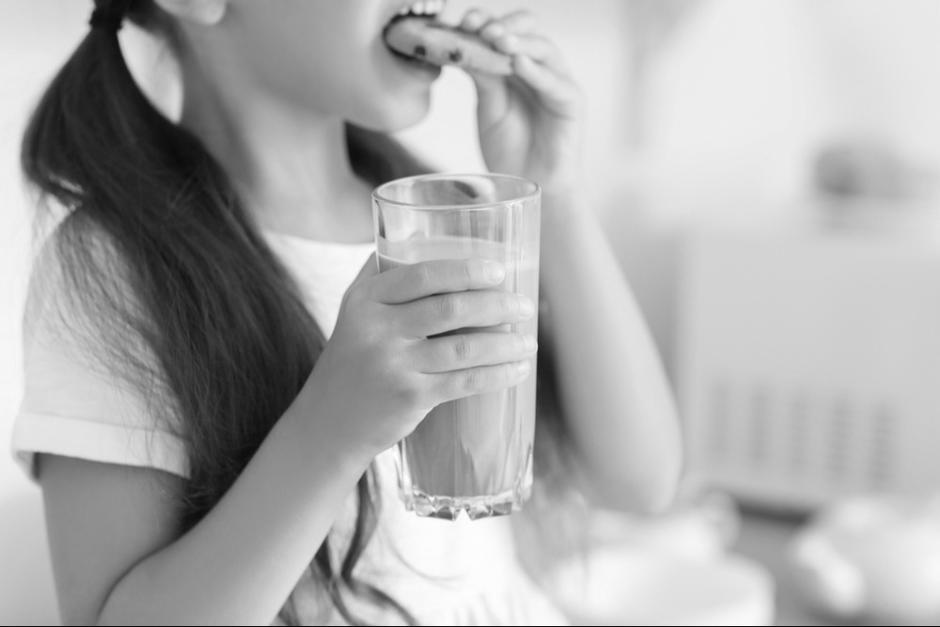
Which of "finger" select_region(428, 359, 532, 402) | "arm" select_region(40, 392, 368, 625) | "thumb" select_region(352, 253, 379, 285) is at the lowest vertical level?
"arm" select_region(40, 392, 368, 625)

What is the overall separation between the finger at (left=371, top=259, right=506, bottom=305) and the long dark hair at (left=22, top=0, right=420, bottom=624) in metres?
0.15

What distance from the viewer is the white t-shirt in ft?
1.97

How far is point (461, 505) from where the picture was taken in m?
0.59

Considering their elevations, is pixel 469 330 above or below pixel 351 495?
above

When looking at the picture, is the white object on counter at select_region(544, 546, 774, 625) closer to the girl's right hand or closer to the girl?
the girl

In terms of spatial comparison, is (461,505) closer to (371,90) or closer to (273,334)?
(273,334)

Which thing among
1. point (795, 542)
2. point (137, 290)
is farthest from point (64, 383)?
point (795, 542)

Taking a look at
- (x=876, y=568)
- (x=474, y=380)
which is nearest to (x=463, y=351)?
(x=474, y=380)

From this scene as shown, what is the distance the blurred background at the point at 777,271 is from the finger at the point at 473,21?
374 millimetres

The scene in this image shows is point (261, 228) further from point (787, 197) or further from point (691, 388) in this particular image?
point (787, 197)

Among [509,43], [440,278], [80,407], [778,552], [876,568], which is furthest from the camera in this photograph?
[778,552]

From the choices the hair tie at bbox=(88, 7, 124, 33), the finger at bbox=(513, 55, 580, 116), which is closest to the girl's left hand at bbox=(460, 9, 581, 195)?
the finger at bbox=(513, 55, 580, 116)

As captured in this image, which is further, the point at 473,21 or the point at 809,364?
the point at 809,364

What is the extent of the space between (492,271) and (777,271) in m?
1.26
